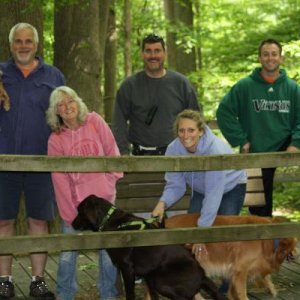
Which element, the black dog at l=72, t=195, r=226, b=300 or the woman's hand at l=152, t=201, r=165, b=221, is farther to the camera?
the woman's hand at l=152, t=201, r=165, b=221

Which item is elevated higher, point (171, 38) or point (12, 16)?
point (171, 38)

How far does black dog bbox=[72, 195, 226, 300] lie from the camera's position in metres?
4.62

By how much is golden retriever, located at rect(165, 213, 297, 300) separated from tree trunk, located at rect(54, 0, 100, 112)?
3.29 meters

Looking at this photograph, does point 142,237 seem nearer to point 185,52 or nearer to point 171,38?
point 185,52

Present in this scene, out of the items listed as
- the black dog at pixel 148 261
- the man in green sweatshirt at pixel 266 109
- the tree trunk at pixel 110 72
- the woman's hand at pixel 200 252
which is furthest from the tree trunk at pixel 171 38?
the black dog at pixel 148 261

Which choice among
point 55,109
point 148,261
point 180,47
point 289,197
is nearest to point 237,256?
point 148,261

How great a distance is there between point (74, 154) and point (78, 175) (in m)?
0.17

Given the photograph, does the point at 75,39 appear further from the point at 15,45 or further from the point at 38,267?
the point at 38,267

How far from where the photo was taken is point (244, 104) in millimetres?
6125

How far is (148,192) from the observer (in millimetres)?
6215

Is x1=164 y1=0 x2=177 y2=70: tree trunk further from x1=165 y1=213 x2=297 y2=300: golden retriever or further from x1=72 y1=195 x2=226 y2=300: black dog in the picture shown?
x1=72 y1=195 x2=226 y2=300: black dog

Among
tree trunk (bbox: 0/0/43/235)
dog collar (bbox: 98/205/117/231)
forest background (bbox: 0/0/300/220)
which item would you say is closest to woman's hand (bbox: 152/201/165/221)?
dog collar (bbox: 98/205/117/231)

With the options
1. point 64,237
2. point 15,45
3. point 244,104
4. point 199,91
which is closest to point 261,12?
point 199,91

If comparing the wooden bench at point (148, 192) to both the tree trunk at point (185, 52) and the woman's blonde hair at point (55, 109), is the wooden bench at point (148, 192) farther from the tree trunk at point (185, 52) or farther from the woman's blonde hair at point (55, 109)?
the tree trunk at point (185, 52)
